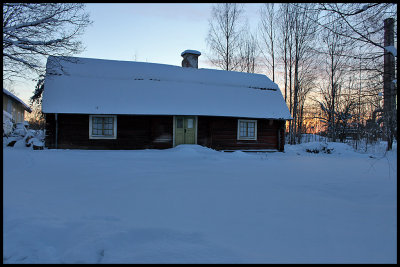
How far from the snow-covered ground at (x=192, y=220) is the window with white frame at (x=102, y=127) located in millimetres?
7831

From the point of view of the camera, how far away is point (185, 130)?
590 inches

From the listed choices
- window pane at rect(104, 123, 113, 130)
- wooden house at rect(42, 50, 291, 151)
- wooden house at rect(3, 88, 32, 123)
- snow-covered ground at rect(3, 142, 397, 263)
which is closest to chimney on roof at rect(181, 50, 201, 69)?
wooden house at rect(42, 50, 291, 151)

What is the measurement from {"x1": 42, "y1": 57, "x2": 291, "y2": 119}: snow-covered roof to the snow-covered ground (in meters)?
8.07

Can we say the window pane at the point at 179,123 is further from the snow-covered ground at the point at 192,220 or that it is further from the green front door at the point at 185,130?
the snow-covered ground at the point at 192,220

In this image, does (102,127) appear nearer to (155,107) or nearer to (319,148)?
(155,107)

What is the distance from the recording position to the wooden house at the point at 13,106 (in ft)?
82.8

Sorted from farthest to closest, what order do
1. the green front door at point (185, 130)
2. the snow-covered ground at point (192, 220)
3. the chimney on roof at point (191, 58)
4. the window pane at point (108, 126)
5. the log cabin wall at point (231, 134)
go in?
the chimney on roof at point (191, 58) → the log cabin wall at point (231, 134) → the green front door at point (185, 130) → the window pane at point (108, 126) → the snow-covered ground at point (192, 220)

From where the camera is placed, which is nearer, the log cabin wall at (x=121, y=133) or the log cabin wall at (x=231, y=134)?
the log cabin wall at (x=121, y=133)

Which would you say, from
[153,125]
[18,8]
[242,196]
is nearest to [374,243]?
[242,196]

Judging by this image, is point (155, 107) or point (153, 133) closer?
point (155, 107)

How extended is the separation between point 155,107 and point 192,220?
11.3m

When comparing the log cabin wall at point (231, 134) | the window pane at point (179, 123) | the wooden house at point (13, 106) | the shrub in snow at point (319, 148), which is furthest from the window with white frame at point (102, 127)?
the wooden house at point (13, 106)

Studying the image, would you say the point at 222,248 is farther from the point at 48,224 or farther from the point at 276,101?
the point at 276,101

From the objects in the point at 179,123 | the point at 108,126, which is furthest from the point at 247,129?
the point at 108,126
